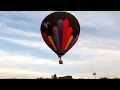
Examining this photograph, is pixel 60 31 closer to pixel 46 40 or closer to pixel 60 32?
pixel 60 32

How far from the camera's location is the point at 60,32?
26.7 metres

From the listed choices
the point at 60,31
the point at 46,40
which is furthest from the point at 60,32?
the point at 46,40

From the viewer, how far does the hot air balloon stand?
26281 mm

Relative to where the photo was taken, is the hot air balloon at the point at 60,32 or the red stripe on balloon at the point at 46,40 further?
the red stripe on balloon at the point at 46,40

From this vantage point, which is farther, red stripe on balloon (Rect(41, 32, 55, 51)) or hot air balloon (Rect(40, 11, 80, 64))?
red stripe on balloon (Rect(41, 32, 55, 51))

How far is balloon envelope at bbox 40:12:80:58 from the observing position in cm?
2628

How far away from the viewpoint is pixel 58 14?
26922mm

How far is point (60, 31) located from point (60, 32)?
120 mm

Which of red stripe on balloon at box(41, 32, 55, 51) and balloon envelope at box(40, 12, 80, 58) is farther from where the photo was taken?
red stripe on balloon at box(41, 32, 55, 51)

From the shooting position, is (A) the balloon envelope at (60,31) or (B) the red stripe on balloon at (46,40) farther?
(B) the red stripe on balloon at (46,40)

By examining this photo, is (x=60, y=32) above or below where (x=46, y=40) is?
above

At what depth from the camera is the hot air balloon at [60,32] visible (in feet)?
86.2
